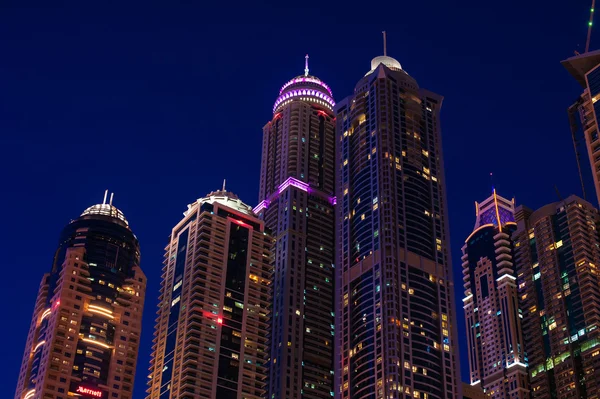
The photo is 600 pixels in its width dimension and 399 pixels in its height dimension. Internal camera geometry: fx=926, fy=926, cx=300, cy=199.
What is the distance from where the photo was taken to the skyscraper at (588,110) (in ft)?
276

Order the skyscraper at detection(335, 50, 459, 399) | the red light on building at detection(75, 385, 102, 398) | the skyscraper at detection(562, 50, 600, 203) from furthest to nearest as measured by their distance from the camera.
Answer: the red light on building at detection(75, 385, 102, 398)
the skyscraper at detection(335, 50, 459, 399)
the skyscraper at detection(562, 50, 600, 203)

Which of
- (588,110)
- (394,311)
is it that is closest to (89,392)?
(394,311)

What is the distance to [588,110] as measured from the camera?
8956cm

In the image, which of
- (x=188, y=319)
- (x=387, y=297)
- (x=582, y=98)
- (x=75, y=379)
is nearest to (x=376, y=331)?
(x=387, y=297)

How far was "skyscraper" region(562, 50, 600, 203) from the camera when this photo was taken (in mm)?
84188

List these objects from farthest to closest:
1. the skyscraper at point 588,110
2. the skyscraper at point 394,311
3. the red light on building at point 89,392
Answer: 1. the red light on building at point 89,392
2. the skyscraper at point 394,311
3. the skyscraper at point 588,110

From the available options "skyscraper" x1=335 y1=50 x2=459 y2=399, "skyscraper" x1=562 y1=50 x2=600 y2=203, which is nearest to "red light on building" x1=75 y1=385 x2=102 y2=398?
"skyscraper" x1=335 y1=50 x2=459 y2=399

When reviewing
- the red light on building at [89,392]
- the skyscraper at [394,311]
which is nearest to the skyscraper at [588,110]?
the skyscraper at [394,311]

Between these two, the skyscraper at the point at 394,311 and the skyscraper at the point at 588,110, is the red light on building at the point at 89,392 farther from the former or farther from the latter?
the skyscraper at the point at 588,110

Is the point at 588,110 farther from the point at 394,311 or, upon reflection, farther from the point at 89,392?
the point at 89,392

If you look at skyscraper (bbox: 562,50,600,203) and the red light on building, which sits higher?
the red light on building

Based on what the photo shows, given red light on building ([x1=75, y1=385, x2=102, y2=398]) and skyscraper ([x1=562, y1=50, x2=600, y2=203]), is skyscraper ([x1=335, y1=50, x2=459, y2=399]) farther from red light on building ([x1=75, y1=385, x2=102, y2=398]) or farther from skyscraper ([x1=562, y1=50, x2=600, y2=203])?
skyscraper ([x1=562, y1=50, x2=600, y2=203])

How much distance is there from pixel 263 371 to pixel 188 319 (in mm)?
20383

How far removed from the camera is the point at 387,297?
18300 cm
